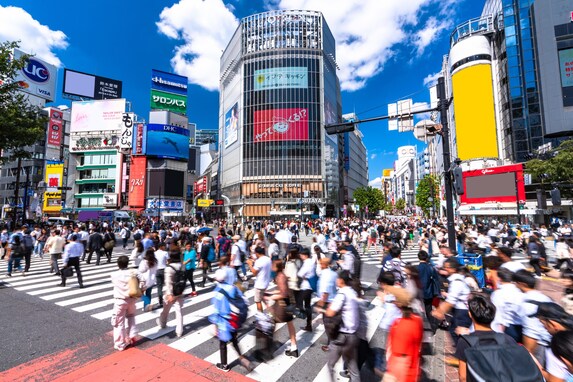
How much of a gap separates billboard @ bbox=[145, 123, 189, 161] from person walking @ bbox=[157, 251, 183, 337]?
6171 centimetres

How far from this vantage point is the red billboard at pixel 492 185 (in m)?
35.0

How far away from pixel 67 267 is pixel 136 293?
6.85 m

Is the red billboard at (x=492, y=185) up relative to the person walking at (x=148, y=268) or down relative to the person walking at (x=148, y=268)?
up

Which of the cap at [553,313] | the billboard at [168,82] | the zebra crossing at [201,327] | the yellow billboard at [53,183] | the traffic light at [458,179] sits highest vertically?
the billboard at [168,82]

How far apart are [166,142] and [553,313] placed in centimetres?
6812

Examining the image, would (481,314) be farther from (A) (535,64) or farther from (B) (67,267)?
(A) (535,64)

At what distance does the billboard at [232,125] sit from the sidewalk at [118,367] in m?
62.6

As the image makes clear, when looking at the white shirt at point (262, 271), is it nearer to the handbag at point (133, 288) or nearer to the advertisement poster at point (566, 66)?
the handbag at point (133, 288)

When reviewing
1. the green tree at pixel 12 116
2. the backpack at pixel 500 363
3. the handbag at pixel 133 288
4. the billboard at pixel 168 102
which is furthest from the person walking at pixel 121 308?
the billboard at pixel 168 102

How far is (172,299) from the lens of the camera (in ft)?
19.2

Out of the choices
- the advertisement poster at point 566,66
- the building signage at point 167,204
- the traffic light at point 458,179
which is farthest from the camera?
the building signage at point 167,204

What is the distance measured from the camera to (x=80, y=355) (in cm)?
512

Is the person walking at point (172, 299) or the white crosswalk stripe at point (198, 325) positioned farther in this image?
the person walking at point (172, 299)

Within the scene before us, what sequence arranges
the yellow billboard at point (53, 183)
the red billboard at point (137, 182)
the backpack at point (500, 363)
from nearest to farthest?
1. the backpack at point (500, 363)
2. the yellow billboard at point (53, 183)
3. the red billboard at point (137, 182)
